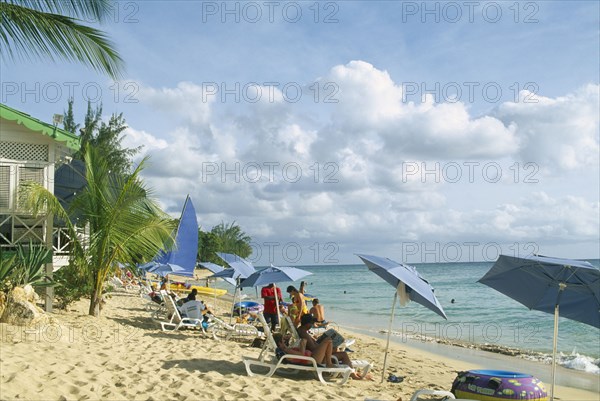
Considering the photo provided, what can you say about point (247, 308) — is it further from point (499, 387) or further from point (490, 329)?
point (490, 329)

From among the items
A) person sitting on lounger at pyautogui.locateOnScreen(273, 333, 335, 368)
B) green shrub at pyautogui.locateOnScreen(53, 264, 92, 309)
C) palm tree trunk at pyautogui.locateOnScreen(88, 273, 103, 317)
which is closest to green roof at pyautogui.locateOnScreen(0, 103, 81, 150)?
palm tree trunk at pyautogui.locateOnScreen(88, 273, 103, 317)

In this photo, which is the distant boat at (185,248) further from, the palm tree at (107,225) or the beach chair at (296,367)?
the beach chair at (296,367)

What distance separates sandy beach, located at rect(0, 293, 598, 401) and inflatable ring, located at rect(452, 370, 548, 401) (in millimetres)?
1192

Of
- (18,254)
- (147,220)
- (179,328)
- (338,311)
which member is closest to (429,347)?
(179,328)

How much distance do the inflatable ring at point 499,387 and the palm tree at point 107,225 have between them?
746cm

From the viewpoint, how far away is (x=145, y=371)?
695cm

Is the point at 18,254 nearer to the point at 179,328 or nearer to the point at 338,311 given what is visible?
the point at 179,328

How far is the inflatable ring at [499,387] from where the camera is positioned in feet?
20.4

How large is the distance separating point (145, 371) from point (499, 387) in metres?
4.12

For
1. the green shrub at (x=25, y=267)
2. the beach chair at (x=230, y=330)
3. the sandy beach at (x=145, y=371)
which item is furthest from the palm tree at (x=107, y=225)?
the beach chair at (x=230, y=330)

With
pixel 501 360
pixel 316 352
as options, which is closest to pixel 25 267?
pixel 316 352

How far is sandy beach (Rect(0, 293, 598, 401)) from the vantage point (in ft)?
19.4

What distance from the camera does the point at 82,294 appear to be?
498 inches

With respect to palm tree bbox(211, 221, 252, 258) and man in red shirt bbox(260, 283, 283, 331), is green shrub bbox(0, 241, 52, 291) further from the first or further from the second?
palm tree bbox(211, 221, 252, 258)
